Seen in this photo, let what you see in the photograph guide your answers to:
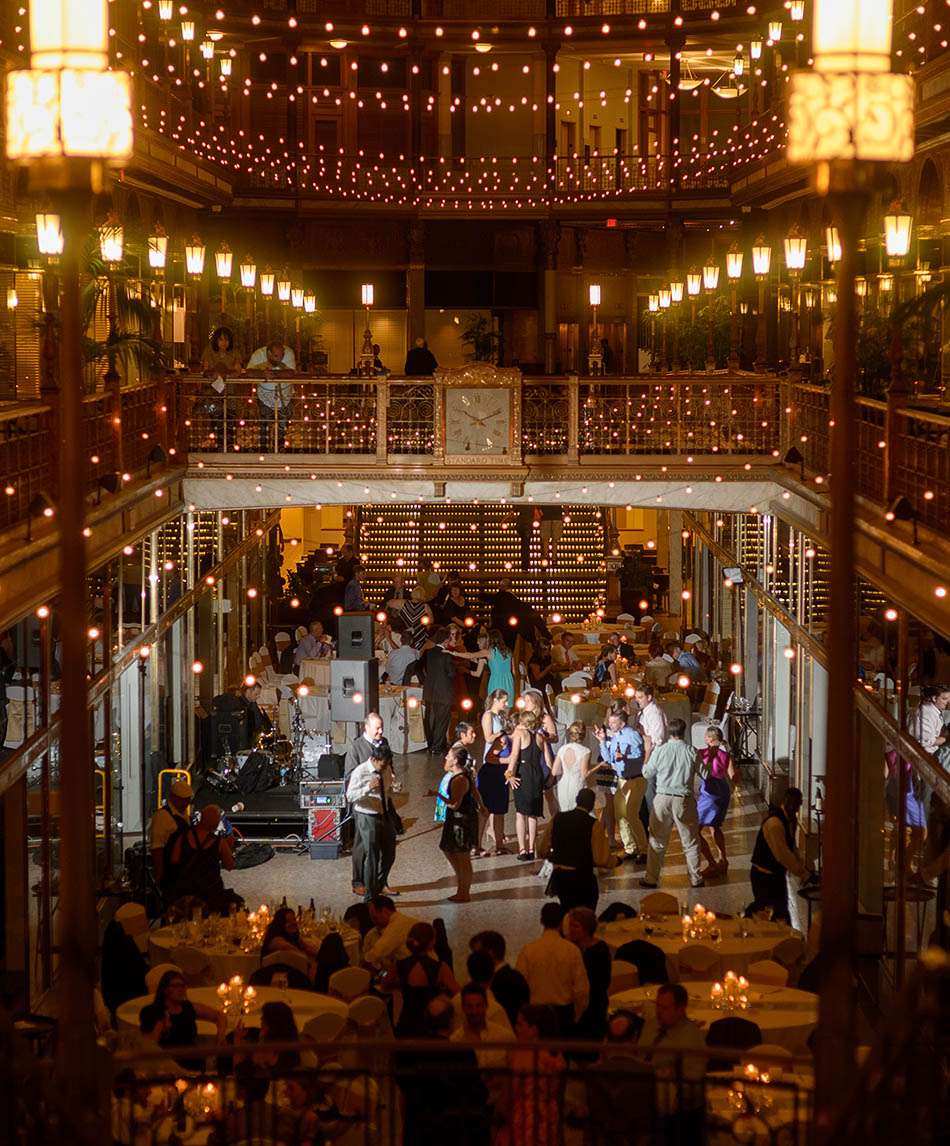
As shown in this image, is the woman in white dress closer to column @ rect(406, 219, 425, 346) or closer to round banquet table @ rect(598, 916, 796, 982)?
round banquet table @ rect(598, 916, 796, 982)

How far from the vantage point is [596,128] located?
134 feet

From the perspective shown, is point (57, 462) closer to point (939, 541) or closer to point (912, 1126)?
point (939, 541)

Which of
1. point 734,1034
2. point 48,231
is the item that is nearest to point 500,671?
point 48,231

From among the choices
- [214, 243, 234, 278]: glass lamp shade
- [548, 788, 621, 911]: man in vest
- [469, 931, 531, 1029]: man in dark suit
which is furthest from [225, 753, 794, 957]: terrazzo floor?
[214, 243, 234, 278]: glass lamp shade

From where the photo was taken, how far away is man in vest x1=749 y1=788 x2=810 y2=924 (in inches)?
631

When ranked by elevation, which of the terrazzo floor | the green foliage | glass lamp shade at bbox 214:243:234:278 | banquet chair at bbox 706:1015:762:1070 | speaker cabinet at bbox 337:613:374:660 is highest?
glass lamp shade at bbox 214:243:234:278

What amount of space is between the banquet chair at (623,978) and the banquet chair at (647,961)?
0.09 metres

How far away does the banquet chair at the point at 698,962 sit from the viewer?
13852 millimetres

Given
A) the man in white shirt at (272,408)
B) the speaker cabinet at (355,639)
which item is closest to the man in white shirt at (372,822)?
the man in white shirt at (272,408)

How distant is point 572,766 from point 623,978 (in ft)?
17.2

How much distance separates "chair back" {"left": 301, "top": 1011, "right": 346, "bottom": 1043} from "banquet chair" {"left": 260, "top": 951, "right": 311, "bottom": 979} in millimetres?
1463

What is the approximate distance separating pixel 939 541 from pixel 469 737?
6805 millimetres

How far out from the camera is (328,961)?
13.5 metres

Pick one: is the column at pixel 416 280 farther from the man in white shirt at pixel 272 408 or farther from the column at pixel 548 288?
the man in white shirt at pixel 272 408
